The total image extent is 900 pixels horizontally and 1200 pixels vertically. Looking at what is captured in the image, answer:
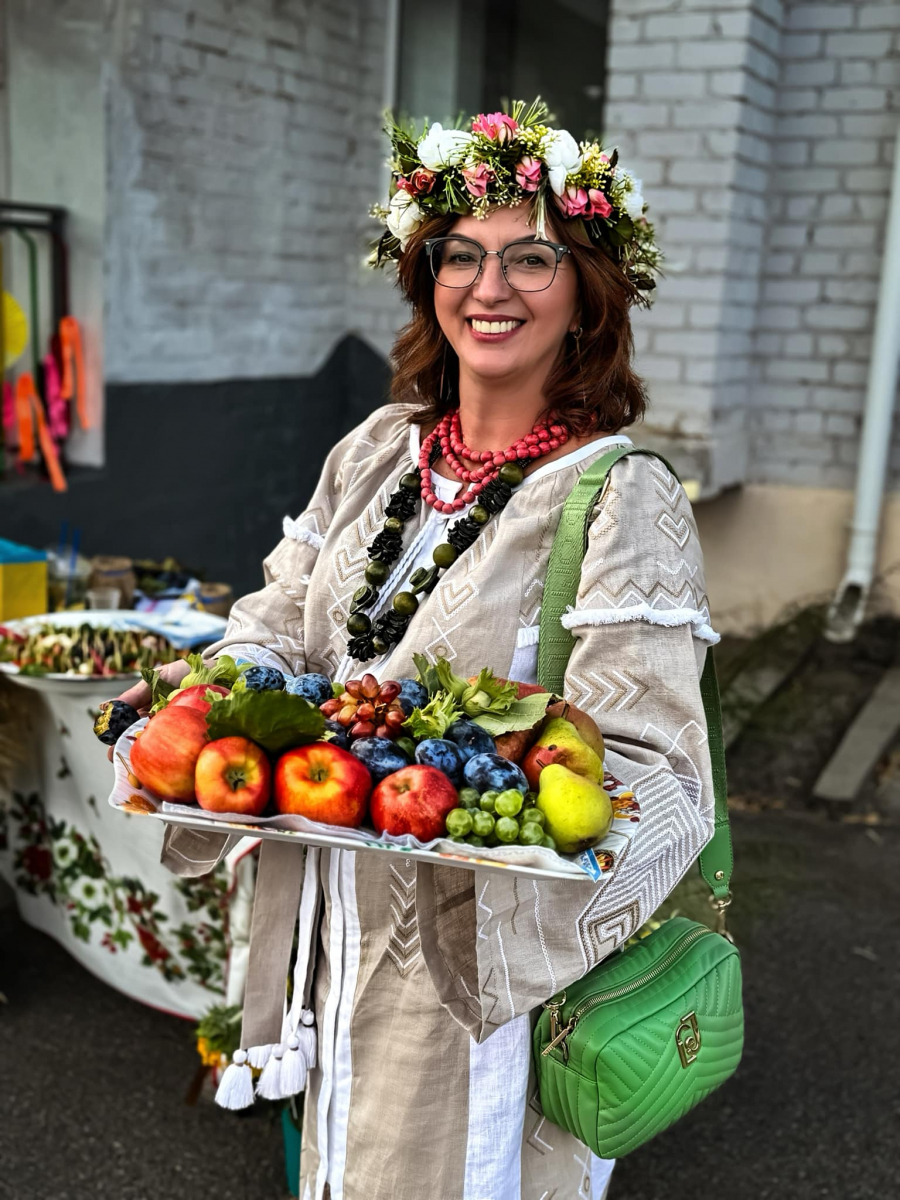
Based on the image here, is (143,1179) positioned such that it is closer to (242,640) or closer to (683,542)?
(242,640)

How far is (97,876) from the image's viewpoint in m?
3.38

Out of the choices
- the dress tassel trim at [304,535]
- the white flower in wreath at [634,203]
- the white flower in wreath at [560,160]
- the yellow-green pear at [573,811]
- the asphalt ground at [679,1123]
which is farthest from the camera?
the asphalt ground at [679,1123]

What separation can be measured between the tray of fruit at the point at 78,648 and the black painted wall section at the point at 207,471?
68.8 inches

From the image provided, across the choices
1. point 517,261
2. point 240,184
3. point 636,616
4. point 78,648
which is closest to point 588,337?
point 517,261

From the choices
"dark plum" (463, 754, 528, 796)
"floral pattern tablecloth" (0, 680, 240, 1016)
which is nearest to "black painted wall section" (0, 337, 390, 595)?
"floral pattern tablecloth" (0, 680, 240, 1016)

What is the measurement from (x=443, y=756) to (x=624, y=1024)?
0.50 meters

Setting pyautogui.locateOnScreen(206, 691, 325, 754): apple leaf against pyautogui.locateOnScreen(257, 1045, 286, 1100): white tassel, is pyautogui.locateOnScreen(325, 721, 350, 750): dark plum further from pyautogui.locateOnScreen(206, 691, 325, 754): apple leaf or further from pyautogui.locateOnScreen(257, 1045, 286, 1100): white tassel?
pyautogui.locateOnScreen(257, 1045, 286, 1100): white tassel

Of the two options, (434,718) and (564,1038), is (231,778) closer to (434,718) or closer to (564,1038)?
(434,718)

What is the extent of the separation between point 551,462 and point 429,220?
0.43m

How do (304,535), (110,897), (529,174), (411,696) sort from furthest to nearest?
(110,897) → (304,535) → (529,174) → (411,696)

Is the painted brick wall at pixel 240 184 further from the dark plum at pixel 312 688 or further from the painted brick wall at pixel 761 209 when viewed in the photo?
the dark plum at pixel 312 688

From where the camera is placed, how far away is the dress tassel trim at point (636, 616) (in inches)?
64.3

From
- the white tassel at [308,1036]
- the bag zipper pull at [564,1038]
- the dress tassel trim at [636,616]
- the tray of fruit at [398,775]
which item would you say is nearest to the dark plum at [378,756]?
the tray of fruit at [398,775]

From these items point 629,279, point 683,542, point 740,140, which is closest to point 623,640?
point 683,542
